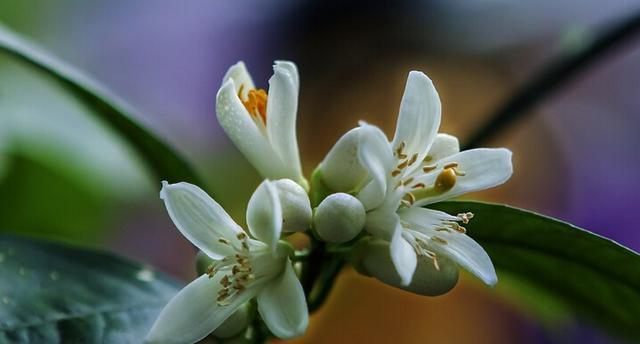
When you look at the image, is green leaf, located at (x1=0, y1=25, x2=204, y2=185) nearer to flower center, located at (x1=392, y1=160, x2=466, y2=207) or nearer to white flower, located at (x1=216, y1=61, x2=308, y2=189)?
white flower, located at (x1=216, y1=61, x2=308, y2=189)

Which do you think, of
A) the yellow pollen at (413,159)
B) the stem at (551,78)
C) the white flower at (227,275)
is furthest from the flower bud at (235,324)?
the stem at (551,78)

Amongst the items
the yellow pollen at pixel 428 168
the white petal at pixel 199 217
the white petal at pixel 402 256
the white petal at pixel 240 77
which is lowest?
the white petal at pixel 402 256

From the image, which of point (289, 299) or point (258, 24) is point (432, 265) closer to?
point (289, 299)

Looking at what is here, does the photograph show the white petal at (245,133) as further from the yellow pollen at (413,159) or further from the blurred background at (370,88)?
the blurred background at (370,88)

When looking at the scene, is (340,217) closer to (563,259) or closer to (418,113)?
(418,113)

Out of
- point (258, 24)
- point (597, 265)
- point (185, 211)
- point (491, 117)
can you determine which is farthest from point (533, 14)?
point (185, 211)

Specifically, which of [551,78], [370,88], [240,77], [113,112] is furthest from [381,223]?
[370,88]

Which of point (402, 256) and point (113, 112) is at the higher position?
point (113, 112)
